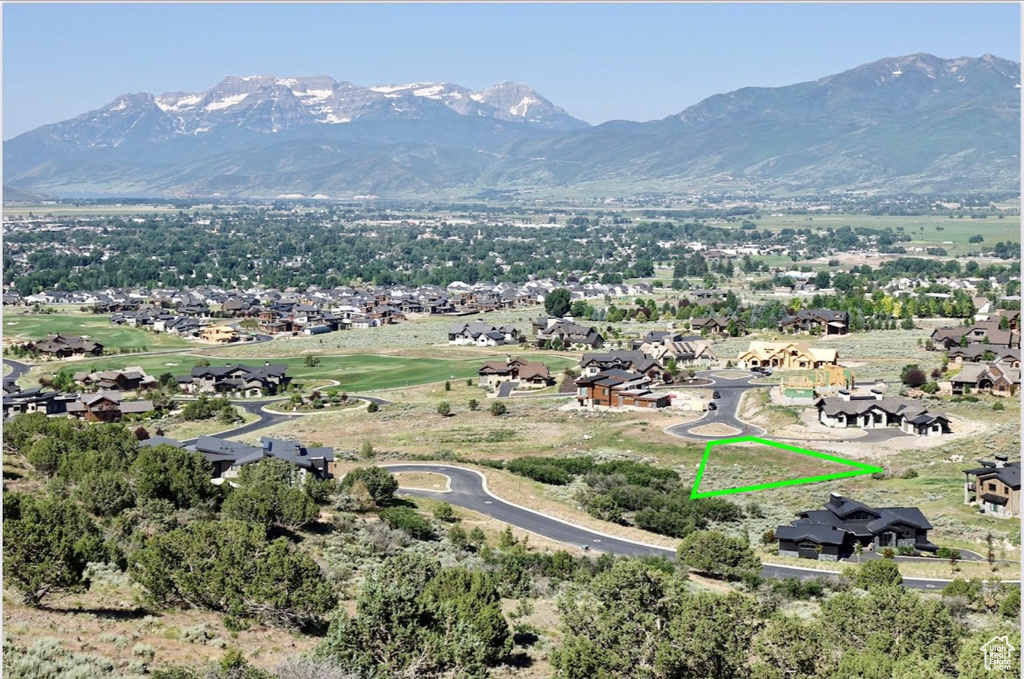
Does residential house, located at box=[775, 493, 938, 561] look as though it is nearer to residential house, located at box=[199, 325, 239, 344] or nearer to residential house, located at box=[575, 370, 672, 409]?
residential house, located at box=[575, 370, 672, 409]

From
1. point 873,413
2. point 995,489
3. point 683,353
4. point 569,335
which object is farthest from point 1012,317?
point 995,489

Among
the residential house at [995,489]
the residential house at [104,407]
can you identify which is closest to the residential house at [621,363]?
the residential house at [104,407]

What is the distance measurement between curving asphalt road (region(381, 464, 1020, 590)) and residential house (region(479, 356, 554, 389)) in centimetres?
2611

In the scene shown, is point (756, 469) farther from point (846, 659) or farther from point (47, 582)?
point (47, 582)

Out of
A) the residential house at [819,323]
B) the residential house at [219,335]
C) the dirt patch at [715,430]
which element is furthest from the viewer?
the residential house at [219,335]

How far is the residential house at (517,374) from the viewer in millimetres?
78062

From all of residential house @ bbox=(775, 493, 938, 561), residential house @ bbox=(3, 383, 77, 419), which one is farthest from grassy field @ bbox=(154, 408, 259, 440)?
residential house @ bbox=(775, 493, 938, 561)

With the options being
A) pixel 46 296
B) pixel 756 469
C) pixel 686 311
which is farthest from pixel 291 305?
pixel 756 469

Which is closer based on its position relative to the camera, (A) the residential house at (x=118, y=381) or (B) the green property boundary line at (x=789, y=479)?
(B) the green property boundary line at (x=789, y=479)

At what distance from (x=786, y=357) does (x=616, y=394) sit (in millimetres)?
17958

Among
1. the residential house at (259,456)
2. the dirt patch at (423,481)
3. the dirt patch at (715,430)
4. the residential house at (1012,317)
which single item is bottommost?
A: the dirt patch at (715,430)

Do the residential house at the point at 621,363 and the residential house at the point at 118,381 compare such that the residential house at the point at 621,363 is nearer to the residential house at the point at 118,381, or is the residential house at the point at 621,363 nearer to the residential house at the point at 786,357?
the residential house at the point at 786,357

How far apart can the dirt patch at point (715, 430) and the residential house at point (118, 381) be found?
4097 cm

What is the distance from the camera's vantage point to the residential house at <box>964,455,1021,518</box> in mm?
41250
